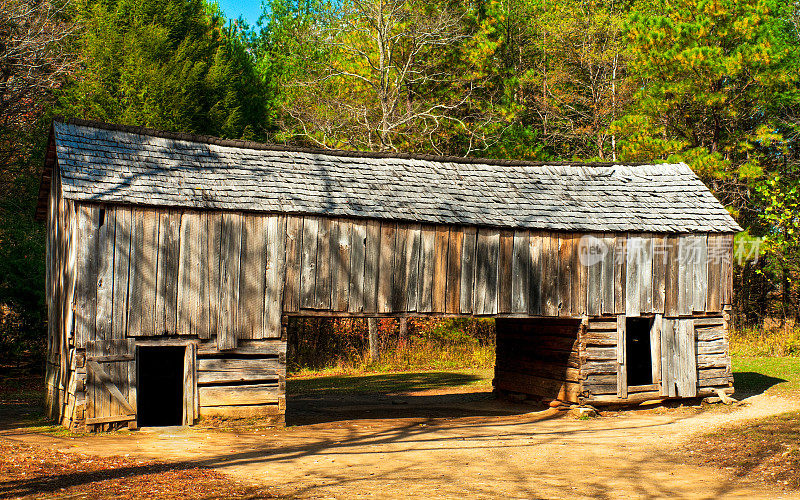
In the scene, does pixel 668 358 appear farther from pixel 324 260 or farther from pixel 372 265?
pixel 324 260

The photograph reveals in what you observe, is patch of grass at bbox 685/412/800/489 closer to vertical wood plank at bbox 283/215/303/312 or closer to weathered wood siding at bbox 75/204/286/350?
vertical wood plank at bbox 283/215/303/312

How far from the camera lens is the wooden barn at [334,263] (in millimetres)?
13914

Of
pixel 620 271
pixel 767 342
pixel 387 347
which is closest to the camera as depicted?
pixel 620 271

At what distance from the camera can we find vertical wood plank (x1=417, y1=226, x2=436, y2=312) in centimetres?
1596

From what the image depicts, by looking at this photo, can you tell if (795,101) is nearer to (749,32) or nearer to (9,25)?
(749,32)

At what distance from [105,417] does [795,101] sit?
2832 cm

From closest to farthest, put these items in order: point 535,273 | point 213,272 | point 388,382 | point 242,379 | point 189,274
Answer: point 189,274 < point 213,272 < point 242,379 < point 535,273 < point 388,382

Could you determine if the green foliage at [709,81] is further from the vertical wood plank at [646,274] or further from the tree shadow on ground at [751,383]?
the vertical wood plank at [646,274]

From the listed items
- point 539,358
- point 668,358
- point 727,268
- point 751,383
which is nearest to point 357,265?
point 539,358

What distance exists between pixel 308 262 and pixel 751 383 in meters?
12.8

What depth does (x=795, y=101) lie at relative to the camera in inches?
1203

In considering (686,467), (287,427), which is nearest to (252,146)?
(287,427)

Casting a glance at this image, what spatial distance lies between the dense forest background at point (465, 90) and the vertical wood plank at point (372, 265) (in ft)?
41.9

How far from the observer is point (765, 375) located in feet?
70.6
